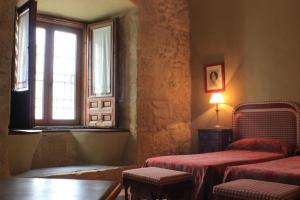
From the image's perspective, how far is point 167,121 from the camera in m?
5.66

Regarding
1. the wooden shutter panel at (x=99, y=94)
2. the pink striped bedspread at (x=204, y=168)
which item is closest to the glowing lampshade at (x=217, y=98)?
the wooden shutter panel at (x=99, y=94)

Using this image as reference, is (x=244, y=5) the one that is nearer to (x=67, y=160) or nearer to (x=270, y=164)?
(x=270, y=164)

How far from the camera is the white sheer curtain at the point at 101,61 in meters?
5.44

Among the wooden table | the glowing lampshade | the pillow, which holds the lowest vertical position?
the pillow

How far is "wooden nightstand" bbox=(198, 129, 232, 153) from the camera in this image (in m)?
5.07

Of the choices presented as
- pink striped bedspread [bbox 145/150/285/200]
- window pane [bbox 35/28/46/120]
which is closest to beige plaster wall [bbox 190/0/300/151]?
pink striped bedspread [bbox 145/150/285/200]

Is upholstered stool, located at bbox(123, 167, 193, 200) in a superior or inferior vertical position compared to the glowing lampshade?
inferior

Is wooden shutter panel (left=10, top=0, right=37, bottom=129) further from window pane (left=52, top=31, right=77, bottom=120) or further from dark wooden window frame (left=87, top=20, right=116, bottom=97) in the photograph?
dark wooden window frame (left=87, top=20, right=116, bottom=97)

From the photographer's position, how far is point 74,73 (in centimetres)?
581

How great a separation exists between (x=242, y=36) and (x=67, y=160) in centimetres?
342

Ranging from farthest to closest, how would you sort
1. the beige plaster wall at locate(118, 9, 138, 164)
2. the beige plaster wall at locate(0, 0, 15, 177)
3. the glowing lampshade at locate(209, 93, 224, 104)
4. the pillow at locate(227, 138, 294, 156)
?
the glowing lampshade at locate(209, 93, 224, 104) < the beige plaster wall at locate(118, 9, 138, 164) < the pillow at locate(227, 138, 294, 156) < the beige plaster wall at locate(0, 0, 15, 177)

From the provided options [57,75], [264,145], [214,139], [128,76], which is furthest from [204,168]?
[57,75]

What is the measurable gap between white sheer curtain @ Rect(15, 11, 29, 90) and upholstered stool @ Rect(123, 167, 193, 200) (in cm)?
184

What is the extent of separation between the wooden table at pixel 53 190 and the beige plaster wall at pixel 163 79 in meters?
Result: 3.83
